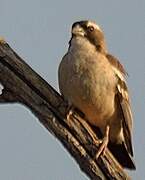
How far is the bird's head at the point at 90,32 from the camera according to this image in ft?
23.5

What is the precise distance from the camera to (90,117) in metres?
6.97

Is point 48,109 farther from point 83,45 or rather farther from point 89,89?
point 83,45

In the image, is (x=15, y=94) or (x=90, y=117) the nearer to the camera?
(x=15, y=94)

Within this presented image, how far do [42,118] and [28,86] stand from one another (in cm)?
35

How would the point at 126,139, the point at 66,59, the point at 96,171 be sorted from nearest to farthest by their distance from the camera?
the point at 96,171 < the point at 66,59 < the point at 126,139

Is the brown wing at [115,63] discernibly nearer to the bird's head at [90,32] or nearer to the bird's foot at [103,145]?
the bird's head at [90,32]

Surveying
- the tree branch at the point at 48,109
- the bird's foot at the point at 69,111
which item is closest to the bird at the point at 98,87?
the bird's foot at the point at 69,111

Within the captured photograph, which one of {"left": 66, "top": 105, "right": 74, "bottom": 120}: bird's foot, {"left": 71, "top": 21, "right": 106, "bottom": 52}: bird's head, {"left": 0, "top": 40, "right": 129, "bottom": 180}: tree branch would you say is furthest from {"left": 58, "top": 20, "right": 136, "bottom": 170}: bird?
{"left": 0, "top": 40, "right": 129, "bottom": 180}: tree branch

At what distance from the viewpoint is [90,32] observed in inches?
287

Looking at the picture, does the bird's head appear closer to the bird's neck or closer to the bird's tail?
the bird's neck

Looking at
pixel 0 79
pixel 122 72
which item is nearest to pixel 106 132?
pixel 122 72

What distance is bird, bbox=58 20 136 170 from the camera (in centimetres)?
675

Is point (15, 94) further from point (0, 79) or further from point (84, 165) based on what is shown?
point (84, 165)

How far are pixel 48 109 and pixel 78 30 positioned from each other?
1.52 meters
